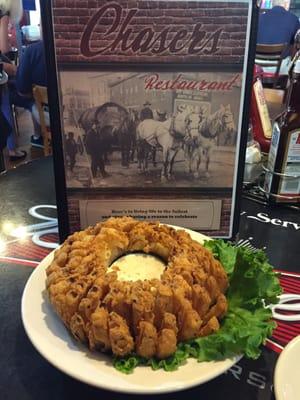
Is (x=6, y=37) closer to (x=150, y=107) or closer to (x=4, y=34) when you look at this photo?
(x=4, y=34)

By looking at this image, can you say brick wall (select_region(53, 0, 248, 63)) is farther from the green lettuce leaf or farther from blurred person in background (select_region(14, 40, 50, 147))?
blurred person in background (select_region(14, 40, 50, 147))

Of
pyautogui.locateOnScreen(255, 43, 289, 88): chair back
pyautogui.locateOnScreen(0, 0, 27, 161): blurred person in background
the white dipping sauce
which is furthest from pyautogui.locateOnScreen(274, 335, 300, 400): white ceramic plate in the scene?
pyautogui.locateOnScreen(255, 43, 289, 88): chair back

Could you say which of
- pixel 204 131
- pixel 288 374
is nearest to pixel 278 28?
pixel 204 131

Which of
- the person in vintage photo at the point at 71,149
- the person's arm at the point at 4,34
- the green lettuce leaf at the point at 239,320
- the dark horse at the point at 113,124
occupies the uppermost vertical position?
the person's arm at the point at 4,34

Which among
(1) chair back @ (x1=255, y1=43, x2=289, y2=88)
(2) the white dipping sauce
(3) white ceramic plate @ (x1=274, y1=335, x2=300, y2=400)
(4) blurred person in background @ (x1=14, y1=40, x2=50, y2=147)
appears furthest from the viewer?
(1) chair back @ (x1=255, y1=43, x2=289, y2=88)

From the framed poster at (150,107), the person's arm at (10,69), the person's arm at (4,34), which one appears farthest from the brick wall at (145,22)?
the person's arm at (10,69)

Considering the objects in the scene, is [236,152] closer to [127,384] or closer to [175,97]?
[175,97]

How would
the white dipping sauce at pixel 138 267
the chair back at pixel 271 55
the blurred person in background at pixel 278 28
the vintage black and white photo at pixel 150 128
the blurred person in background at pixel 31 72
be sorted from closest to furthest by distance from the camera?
the white dipping sauce at pixel 138 267, the vintage black and white photo at pixel 150 128, the blurred person in background at pixel 31 72, the chair back at pixel 271 55, the blurred person in background at pixel 278 28

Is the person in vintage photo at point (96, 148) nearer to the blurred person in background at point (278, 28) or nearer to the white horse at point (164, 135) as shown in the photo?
the white horse at point (164, 135)
